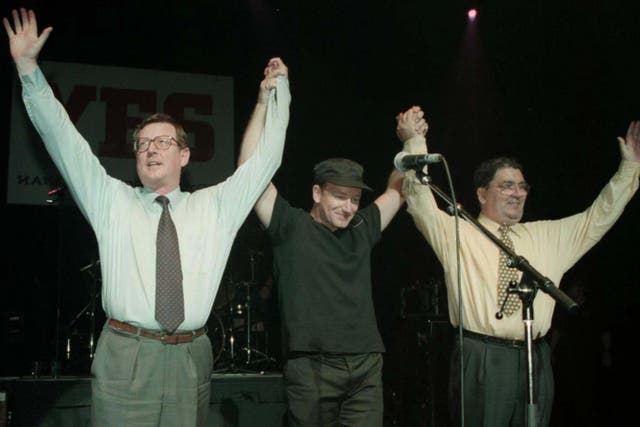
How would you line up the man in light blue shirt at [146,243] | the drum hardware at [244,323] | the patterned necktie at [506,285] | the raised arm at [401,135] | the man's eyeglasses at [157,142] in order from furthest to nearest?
1. the drum hardware at [244,323]
2. the raised arm at [401,135]
3. the patterned necktie at [506,285]
4. the man's eyeglasses at [157,142]
5. the man in light blue shirt at [146,243]

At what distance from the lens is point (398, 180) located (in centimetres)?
421

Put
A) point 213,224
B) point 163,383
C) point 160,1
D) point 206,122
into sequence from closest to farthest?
point 163,383, point 213,224, point 160,1, point 206,122

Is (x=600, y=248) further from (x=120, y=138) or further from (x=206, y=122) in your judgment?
(x=120, y=138)

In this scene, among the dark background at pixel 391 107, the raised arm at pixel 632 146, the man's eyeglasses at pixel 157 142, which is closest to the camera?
the man's eyeglasses at pixel 157 142

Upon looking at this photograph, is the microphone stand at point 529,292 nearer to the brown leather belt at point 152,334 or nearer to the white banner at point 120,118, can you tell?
the brown leather belt at point 152,334

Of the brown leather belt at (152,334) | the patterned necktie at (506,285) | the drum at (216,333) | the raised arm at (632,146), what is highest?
the raised arm at (632,146)

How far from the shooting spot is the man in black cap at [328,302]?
11.3 ft

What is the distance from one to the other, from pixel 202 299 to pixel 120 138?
4.56m

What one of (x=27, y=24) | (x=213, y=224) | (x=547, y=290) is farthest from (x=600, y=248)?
(x=27, y=24)

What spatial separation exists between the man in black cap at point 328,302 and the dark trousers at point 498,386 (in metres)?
0.47

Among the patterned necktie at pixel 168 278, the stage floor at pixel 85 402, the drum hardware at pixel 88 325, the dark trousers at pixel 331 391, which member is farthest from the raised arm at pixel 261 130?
the drum hardware at pixel 88 325

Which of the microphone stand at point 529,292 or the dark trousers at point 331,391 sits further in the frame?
the dark trousers at point 331,391

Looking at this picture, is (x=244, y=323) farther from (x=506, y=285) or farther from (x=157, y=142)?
(x=157, y=142)

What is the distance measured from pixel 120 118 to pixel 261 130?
411 cm
